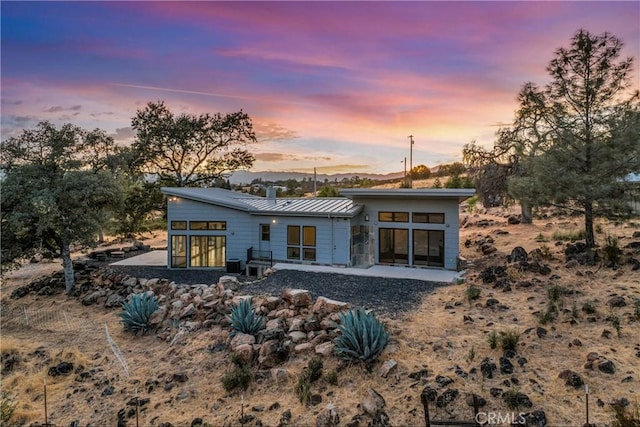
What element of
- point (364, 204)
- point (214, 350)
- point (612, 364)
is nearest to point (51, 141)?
point (214, 350)

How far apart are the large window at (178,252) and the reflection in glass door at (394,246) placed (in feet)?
29.4

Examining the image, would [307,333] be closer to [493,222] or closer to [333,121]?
[333,121]

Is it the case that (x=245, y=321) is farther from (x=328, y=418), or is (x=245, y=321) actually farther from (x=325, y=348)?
(x=328, y=418)

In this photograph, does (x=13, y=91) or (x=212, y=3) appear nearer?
(x=212, y=3)

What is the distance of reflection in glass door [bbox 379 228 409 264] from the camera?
14.3 m

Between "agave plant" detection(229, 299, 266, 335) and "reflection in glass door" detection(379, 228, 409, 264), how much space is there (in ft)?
24.4

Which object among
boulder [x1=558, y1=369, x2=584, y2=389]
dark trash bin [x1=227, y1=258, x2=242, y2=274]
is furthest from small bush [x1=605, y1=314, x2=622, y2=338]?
dark trash bin [x1=227, y1=258, x2=242, y2=274]

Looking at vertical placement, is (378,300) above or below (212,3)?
below

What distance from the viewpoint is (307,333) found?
26.2ft

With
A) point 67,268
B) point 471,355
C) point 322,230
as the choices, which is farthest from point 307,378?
point 67,268

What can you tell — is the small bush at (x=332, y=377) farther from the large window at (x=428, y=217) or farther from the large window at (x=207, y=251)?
the large window at (x=207, y=251)

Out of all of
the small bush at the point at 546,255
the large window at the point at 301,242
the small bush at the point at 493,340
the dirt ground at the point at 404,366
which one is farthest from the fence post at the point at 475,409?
the large window at the point at 301,242

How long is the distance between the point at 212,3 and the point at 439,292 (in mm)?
12465

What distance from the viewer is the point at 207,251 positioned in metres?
16.2
